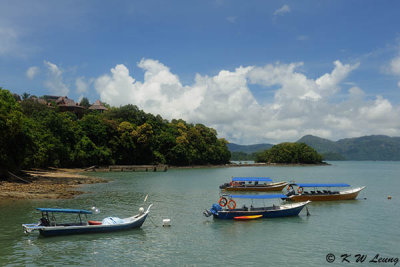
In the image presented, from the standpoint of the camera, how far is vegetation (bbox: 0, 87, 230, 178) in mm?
48750

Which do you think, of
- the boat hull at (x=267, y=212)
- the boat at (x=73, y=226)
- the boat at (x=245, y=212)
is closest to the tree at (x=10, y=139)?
the boat at (x=73, y=226)

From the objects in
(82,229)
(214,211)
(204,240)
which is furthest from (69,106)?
(204,240)

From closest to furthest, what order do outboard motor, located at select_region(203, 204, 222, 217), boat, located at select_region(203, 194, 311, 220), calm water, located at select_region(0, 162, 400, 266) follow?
calm water, located at select_region(0, 162, 400, 266), outboard motor, located at select_region(203, 204, 222, 217), boat, located at select_region(203, 194, 311, 220)

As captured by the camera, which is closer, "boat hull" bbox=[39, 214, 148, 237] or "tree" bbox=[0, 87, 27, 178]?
"boat hull" bbox=[39, 214, 148, 237]

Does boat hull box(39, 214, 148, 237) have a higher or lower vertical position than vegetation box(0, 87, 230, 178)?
lower

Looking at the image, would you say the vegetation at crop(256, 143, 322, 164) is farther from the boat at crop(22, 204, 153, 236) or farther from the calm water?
the boat at crop(22, 204, 153, 236)

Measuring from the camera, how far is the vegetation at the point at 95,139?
48750 millimetres

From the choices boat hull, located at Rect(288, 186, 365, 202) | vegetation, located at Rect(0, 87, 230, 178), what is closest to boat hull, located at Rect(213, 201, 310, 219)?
boat hull, located at Rect(288, 186, 365, 202)

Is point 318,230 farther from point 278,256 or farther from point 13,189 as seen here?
point 13,189

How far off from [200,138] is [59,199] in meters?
105

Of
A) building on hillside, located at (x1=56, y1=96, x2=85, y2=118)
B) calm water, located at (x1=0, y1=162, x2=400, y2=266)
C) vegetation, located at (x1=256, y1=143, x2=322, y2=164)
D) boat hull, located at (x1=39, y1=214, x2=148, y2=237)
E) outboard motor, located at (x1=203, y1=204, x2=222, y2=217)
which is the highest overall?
building on hillside, located at (x1=56, y1=96, x2=85, y2=118)

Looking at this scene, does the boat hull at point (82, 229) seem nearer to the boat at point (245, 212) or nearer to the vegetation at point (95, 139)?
the boat at point (245, 212)

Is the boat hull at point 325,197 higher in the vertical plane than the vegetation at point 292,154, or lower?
lower

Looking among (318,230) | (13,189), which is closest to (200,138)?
(13,189)
